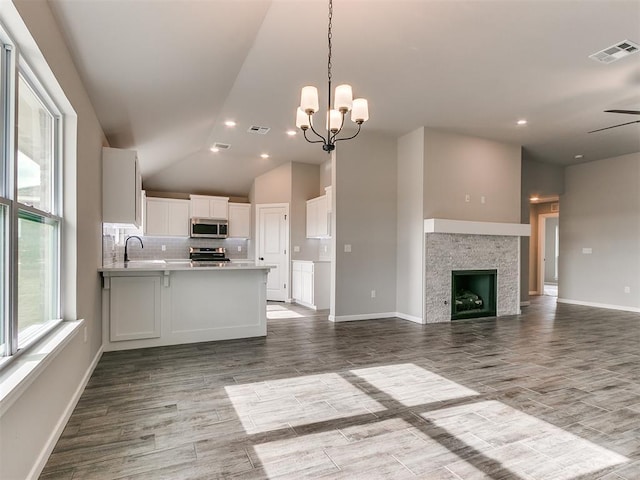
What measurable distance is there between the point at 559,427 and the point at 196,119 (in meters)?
4.99

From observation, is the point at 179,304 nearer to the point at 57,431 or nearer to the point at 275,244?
the point at 57,431

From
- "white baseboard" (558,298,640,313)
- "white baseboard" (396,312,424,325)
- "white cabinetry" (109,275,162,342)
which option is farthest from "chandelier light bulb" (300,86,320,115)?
"white baseboard" (558,298,640,313)

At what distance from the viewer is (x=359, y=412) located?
8.50ft

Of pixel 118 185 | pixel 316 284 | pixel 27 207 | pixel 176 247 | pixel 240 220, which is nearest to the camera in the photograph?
pixel 27 207

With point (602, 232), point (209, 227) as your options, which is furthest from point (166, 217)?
point (602, 232)

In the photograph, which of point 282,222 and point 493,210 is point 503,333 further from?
point 282,222

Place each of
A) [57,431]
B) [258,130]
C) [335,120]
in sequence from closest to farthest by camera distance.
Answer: [57,431] < [335,120] < [258,130]

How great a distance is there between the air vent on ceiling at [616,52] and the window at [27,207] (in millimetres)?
4439

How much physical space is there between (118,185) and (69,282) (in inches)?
69.1

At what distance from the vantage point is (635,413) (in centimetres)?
259

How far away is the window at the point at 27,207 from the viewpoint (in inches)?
67.0

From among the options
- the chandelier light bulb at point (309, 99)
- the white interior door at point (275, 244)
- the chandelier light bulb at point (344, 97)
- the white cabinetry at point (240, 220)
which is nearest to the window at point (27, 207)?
the chandelier light bulb at point (309, 99)

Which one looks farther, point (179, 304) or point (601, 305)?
point (601, 305)

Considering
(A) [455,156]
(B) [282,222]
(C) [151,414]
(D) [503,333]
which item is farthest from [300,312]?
(C) [151,414]
